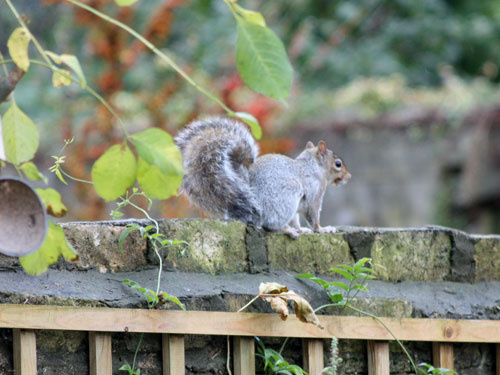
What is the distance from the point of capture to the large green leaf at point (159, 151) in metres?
1.07

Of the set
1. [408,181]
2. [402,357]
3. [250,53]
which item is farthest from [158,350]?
[408,181]

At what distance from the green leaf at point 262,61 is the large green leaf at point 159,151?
137 millimetres

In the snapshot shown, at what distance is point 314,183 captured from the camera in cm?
297

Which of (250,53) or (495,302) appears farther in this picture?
(495,302)

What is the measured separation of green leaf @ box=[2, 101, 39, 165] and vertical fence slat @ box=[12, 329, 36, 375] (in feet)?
2.14

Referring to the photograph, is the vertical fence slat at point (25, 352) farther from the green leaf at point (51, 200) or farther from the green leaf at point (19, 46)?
the green leaf at point (19, 46)

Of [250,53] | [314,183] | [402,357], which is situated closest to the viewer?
[250,53]

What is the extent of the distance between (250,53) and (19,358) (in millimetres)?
963

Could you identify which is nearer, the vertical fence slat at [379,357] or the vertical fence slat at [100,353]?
the vertical fence slat at [100,353]

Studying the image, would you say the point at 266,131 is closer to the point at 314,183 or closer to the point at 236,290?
the point at 314,183

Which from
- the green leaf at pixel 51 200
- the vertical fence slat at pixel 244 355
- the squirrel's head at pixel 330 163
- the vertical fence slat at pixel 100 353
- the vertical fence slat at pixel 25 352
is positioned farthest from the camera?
the squirrel's head at pixel 330 163

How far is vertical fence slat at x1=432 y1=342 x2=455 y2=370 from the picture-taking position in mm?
2338

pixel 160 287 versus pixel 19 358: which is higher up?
pixel 160 287

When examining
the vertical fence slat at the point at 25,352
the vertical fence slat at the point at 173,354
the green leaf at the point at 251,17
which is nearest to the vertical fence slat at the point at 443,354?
the vertical fence slat at the point at 173,354
